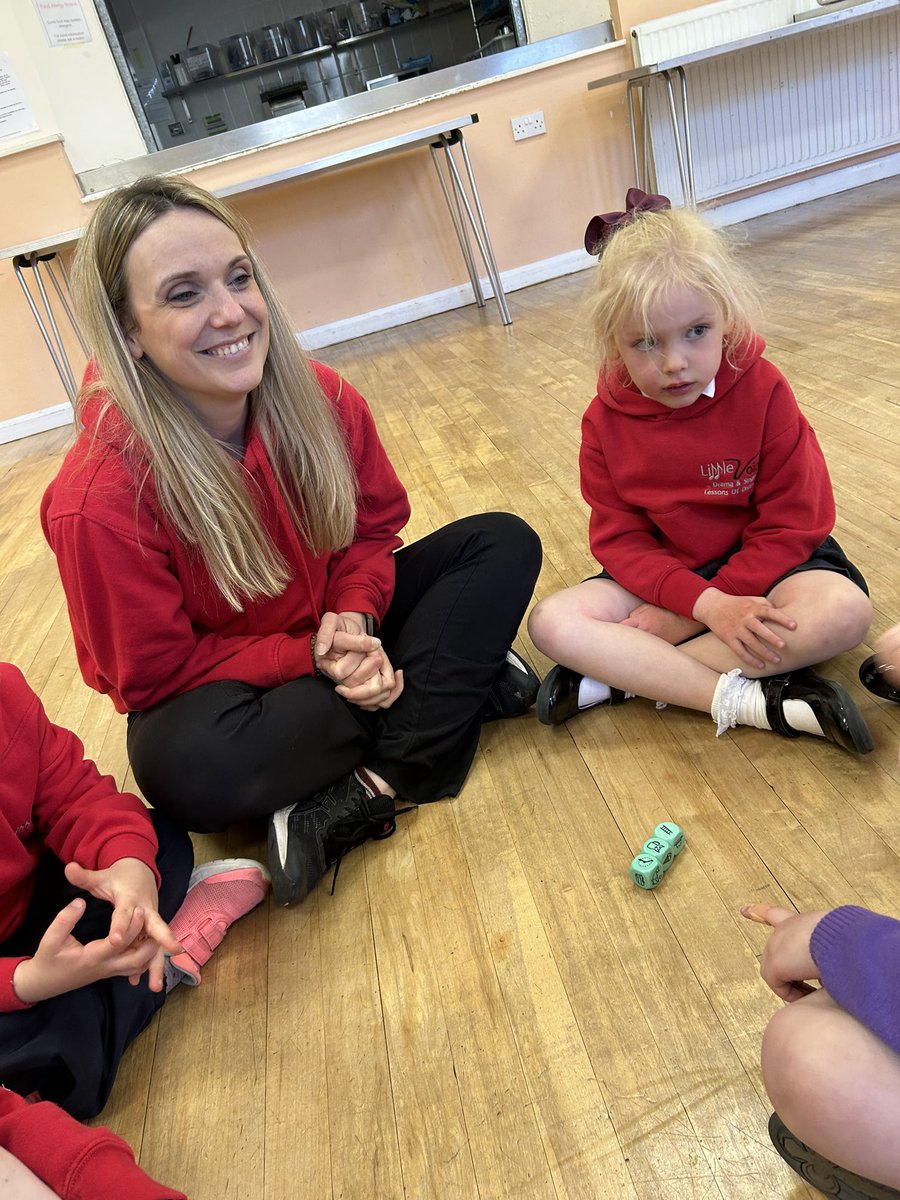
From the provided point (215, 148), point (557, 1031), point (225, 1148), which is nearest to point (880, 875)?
point (557, 1031)

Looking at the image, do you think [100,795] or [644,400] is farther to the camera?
[644,400]

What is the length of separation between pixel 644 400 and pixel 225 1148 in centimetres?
84

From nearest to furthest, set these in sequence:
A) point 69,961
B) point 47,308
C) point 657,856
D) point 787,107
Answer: point 69,961 → point 657,856 → point 47,308 → point 787,107

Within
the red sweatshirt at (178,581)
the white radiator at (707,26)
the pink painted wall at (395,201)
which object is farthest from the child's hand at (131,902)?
the white radiator at (707,26)

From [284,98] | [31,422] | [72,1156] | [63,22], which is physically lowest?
[31,422]

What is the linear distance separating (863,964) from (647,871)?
11.8 inches

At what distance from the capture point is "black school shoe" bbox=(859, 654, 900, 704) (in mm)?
928

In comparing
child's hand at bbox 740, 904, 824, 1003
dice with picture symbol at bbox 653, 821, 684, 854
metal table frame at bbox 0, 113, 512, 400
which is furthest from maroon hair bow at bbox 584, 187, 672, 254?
metal table frame at bbox 0, 113, 512, 400

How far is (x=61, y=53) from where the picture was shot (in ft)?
11.4

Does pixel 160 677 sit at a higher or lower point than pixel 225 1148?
higher

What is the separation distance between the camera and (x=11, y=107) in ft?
11.3

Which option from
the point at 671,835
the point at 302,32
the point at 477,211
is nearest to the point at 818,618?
the point at 671,835

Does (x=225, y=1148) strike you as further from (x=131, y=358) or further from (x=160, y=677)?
(x=131, y=358)

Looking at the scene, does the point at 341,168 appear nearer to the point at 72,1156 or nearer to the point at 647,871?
the point at 647,871
